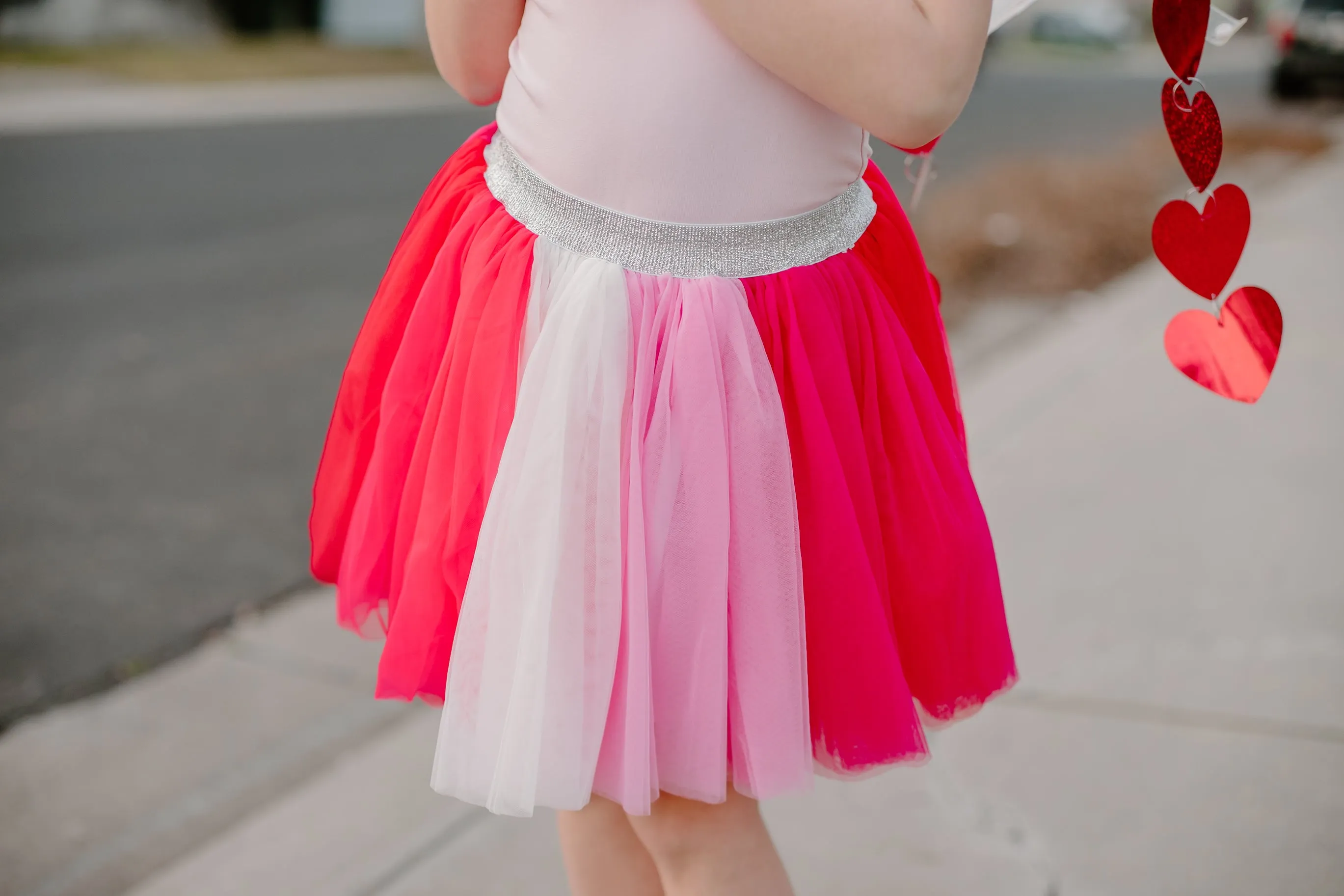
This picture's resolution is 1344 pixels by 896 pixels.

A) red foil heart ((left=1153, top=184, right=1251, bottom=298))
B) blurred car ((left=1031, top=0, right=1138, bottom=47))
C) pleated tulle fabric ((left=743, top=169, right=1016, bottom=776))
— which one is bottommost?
blurred car ((left=1031, top=0, right=1138, bottom=47))

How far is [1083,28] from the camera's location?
34.0 metres

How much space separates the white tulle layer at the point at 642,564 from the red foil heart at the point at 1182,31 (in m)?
0.49

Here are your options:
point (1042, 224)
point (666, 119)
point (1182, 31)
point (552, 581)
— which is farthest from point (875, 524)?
point (1042, 224)

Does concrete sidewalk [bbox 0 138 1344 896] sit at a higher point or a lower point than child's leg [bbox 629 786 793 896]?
lower

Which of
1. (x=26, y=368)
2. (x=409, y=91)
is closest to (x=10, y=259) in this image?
(x=26, y=368)

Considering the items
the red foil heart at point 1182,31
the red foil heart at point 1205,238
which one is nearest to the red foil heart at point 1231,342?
the red foil heart at point 1205,238

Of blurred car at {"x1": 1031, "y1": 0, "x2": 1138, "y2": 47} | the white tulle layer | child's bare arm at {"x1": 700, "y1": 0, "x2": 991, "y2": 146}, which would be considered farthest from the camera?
blurred car at {"x1": 1031, "y1": 0, "x2": 1138, "y2": 47}

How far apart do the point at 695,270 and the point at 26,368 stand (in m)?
4.00

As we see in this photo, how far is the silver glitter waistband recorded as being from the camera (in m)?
1.22

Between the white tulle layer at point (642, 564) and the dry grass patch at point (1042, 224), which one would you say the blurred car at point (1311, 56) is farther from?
the white tulle layer at point (642, 564)

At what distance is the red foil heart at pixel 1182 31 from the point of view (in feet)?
4.03

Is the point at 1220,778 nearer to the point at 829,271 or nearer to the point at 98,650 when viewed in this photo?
the point at 829,271

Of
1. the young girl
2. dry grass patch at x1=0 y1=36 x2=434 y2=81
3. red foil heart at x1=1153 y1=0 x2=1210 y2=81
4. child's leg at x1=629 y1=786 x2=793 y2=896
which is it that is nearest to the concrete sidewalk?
child's leg at x1=629 y1=786 x2=793 y2=896

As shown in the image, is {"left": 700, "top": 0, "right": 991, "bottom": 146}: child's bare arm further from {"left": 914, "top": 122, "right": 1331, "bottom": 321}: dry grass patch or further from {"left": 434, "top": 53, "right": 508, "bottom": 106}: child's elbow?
{"left": 914, "top": 122, "right": 1331, "bottom": 321}: dry grass patch
